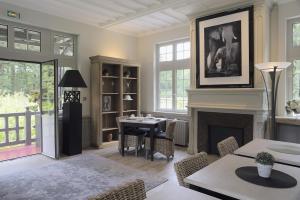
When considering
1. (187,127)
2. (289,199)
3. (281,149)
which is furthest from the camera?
(187,127)

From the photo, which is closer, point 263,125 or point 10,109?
point 263,125

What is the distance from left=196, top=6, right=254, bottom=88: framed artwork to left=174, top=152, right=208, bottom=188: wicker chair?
2.61 metres

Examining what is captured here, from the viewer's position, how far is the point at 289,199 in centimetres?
121

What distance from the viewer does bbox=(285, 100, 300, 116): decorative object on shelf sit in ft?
12.2

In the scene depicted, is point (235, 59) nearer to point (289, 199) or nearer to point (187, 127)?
point (187, 127)

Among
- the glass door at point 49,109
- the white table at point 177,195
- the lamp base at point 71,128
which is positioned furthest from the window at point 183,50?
the white table at point 177,195

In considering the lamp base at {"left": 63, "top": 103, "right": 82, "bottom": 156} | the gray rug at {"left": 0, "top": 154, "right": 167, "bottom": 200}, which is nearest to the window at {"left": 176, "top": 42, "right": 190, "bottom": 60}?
the lamp base at {"left": 63, "top": 103, "right": 82, "bottom": 156}

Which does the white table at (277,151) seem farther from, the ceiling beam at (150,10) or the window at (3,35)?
the window at (3,35)

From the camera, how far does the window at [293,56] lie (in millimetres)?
4016

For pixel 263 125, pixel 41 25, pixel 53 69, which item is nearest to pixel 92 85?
pixel 53 69

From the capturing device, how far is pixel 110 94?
5.71m

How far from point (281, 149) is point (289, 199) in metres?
1.22

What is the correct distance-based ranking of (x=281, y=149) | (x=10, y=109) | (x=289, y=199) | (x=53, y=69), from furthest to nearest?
(x=10, y=109) < (x=53, y=69) < (x=281, y=149) < (x=289, y=199)

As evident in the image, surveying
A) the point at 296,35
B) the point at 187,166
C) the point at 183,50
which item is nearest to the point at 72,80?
the point at 183,50
